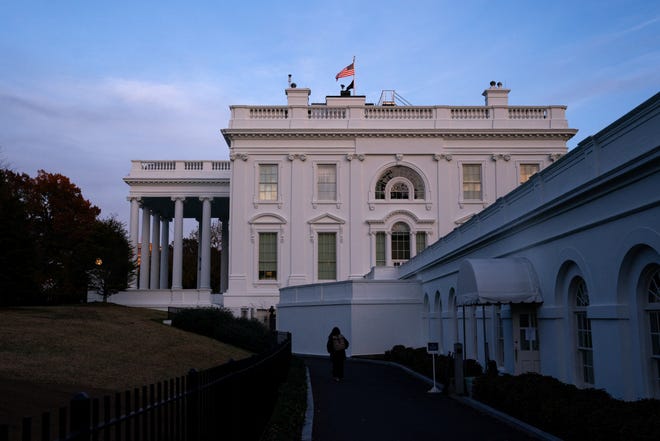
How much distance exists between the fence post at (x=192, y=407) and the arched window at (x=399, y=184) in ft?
146

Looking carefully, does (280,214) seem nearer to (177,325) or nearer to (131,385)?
(177,325)

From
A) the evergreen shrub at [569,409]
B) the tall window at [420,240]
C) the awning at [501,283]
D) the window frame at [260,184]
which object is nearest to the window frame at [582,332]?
the evergreen shrub at [569,409]

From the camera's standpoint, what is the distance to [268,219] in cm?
4981

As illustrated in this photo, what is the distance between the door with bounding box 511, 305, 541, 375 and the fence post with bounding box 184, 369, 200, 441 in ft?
41.7

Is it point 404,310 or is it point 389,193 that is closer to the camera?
point 404,310

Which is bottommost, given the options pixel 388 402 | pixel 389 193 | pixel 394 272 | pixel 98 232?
pixel 388 402

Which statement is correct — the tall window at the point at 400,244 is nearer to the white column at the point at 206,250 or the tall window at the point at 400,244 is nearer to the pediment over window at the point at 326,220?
the pediment over window at the point at 326,220

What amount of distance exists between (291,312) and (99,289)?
15.2 meters

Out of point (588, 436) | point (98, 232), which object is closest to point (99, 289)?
point (98, 232)

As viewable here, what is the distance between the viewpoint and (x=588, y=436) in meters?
10.5

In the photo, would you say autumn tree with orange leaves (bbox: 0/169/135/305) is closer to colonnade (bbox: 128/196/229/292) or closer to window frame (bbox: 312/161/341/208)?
colonnade (bbox: 128/196/229/292)

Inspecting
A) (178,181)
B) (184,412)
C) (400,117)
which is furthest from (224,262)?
(184,412)

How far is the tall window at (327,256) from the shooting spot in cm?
4991

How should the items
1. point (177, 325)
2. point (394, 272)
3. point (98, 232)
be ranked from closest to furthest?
point (177, 325) < point (394, 272) < point (98, 232)
